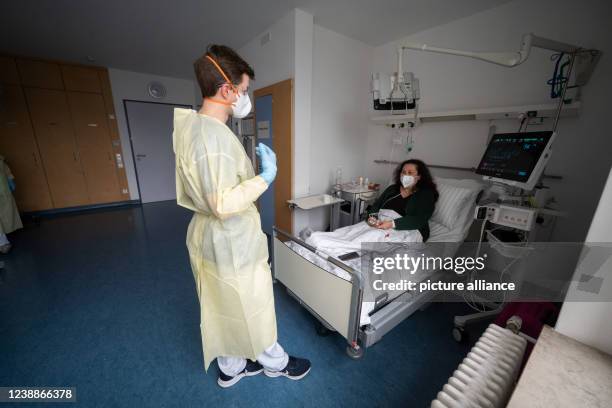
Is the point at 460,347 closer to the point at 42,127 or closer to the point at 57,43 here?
the point at 57,43

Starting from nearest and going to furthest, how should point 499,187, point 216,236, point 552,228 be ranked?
point 216,236 < point 499,187 < point 552,228

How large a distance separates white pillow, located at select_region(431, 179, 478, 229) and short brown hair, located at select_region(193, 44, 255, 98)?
1984 mm

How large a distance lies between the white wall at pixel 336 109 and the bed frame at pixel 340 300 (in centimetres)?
149

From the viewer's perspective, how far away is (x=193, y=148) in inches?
35.6

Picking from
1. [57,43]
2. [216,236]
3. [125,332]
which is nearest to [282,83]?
[216,236]

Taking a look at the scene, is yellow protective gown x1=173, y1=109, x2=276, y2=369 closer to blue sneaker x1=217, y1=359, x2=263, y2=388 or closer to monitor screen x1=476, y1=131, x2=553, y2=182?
blue sneaker x1=217, y1=359, x2=263, y2=388

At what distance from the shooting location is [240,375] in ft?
4.47

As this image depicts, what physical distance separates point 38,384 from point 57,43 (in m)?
4.08

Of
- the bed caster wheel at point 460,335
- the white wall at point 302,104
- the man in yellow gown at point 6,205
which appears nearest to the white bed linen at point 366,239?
the bed caster wheel at point 460,335

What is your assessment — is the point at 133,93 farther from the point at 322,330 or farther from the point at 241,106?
the point at 322,330

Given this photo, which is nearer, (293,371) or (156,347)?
(293,371)

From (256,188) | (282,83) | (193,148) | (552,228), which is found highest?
(282,83)

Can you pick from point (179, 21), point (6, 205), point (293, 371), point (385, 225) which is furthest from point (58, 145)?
point (385, 225)

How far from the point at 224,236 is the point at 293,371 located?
36.0 inches
